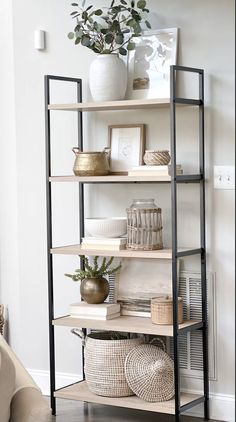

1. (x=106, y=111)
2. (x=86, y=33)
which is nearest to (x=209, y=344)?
(x=106, y=111)

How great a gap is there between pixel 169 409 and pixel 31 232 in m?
1.29

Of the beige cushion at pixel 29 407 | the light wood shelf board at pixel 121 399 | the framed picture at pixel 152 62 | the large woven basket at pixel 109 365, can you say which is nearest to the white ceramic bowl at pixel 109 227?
the large woven basket at pixel 109 365

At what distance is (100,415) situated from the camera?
4.23 metres

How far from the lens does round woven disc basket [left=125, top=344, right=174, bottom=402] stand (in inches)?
156

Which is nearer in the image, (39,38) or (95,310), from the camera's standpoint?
(95,310)

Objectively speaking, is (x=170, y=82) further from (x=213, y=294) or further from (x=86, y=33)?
(x=213, y=294)

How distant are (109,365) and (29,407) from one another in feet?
4.71

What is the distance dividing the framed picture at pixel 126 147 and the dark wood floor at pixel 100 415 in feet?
3.92

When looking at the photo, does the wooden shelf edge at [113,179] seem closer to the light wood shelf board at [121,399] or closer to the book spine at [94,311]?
the book spine at [94,311]

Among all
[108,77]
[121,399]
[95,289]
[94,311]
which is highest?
[108,77]

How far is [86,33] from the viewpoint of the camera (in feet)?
13.5

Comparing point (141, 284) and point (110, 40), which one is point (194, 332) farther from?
point (110, 40)

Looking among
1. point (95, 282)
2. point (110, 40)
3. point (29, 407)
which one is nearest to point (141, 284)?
point (95, 282)

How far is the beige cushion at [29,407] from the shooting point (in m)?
2.65
